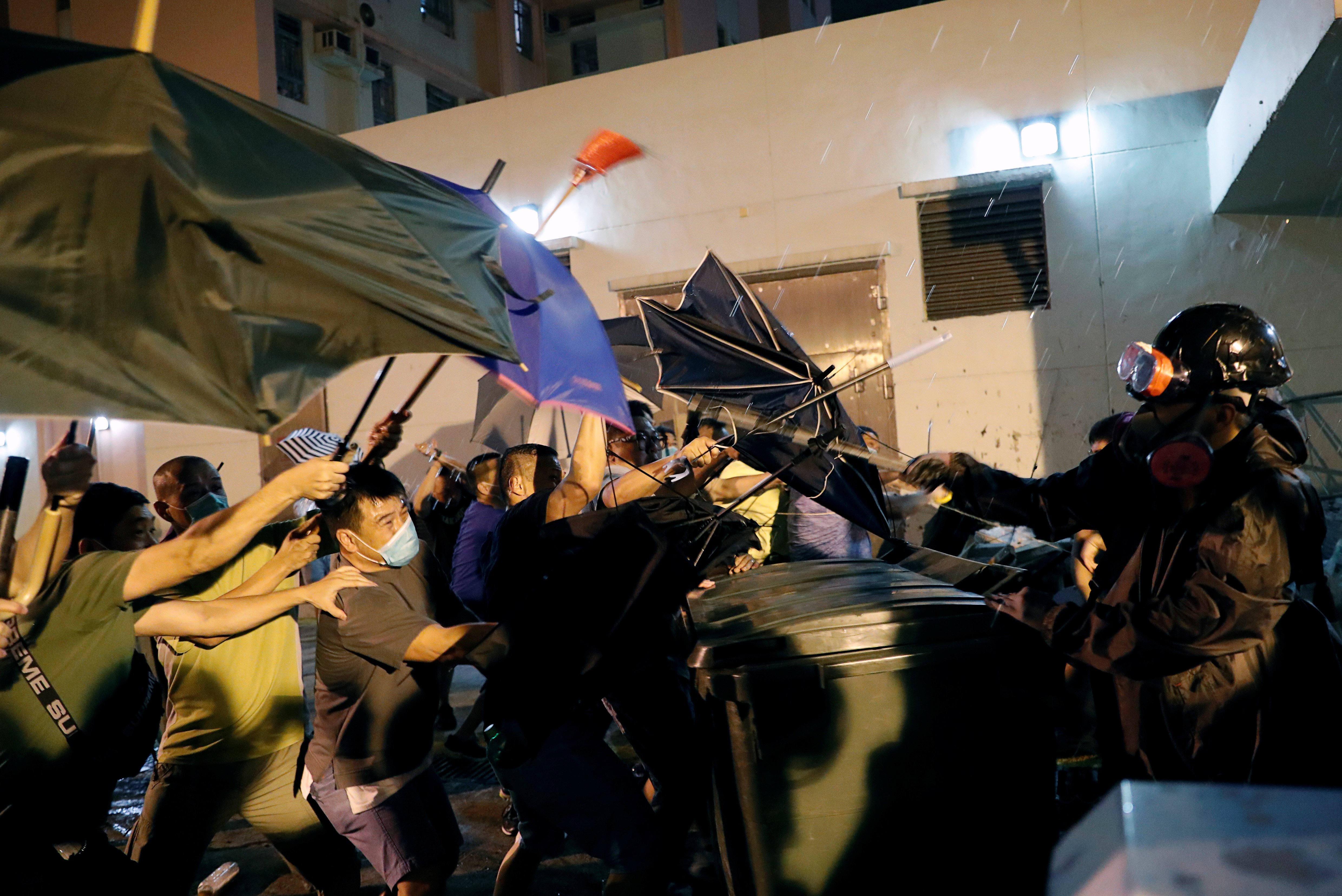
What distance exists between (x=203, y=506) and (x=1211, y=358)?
13.8ft

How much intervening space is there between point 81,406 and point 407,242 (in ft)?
2.35

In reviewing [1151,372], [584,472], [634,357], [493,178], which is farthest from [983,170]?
[493,178]

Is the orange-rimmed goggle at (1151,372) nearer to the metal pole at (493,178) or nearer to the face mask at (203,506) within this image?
the metal pole at (493,178)

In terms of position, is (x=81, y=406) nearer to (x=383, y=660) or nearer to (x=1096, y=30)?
(x=383, y=660)

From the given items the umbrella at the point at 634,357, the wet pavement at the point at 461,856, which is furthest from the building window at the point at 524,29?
the wet pavement at the point at 461,856

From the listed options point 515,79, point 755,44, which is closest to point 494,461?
point 755,44

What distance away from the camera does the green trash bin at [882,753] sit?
2.97 m

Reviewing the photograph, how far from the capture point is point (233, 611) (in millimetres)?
3010

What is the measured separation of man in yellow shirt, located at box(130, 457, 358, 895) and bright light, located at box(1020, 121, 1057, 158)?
862 centimetres

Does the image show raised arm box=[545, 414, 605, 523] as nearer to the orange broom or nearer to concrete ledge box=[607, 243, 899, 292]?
the orange broom

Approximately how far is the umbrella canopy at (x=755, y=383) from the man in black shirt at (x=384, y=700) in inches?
76.5

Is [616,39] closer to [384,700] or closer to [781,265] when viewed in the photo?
[781,265]

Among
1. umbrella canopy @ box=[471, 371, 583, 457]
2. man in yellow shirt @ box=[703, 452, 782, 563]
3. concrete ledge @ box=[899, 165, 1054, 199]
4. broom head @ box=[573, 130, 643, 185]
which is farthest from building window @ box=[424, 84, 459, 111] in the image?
broom head @ box=[573, 130, 643, 185]

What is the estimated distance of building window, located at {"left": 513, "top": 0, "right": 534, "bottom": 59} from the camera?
81.1ft
